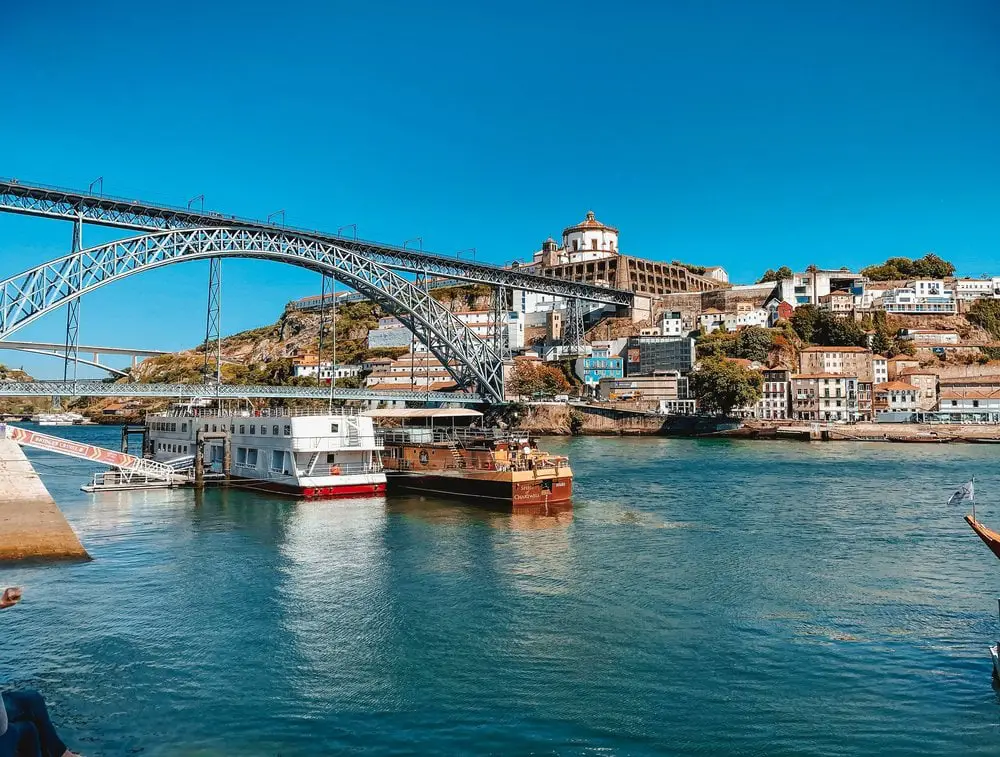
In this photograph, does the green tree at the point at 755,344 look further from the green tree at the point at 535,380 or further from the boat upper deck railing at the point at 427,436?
the boat upper deck railing at the point at 427,436

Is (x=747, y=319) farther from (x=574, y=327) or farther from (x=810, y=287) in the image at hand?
(x=574, y=327)

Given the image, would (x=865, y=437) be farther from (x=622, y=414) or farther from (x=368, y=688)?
(x=368, y=688)

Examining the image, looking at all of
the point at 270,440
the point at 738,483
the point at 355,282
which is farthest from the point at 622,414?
the point at 270,440

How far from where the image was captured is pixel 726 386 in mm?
79375

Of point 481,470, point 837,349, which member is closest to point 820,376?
point 837,349

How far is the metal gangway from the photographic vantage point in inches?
1336

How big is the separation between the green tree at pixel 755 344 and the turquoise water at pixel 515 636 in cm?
6616

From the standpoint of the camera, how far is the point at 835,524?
26.0 metres

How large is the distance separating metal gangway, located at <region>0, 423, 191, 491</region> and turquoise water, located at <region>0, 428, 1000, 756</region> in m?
8.69

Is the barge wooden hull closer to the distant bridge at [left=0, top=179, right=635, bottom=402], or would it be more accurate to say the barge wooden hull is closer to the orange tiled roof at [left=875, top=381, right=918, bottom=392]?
the distant bridge at [left=0, top=179, right=635, bottom=402]

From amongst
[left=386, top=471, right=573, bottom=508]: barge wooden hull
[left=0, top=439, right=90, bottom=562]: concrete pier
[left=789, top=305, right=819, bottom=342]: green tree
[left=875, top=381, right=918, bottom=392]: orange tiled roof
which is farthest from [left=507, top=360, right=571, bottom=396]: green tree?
[left=0, top=439, right=90, bottom=562]: concrete pier

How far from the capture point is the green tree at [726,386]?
79.3m

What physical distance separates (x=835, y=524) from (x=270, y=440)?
902 inches

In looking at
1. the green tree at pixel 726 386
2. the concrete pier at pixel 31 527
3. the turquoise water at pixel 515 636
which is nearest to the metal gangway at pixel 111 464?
the turquoise water at pixel 515 636
